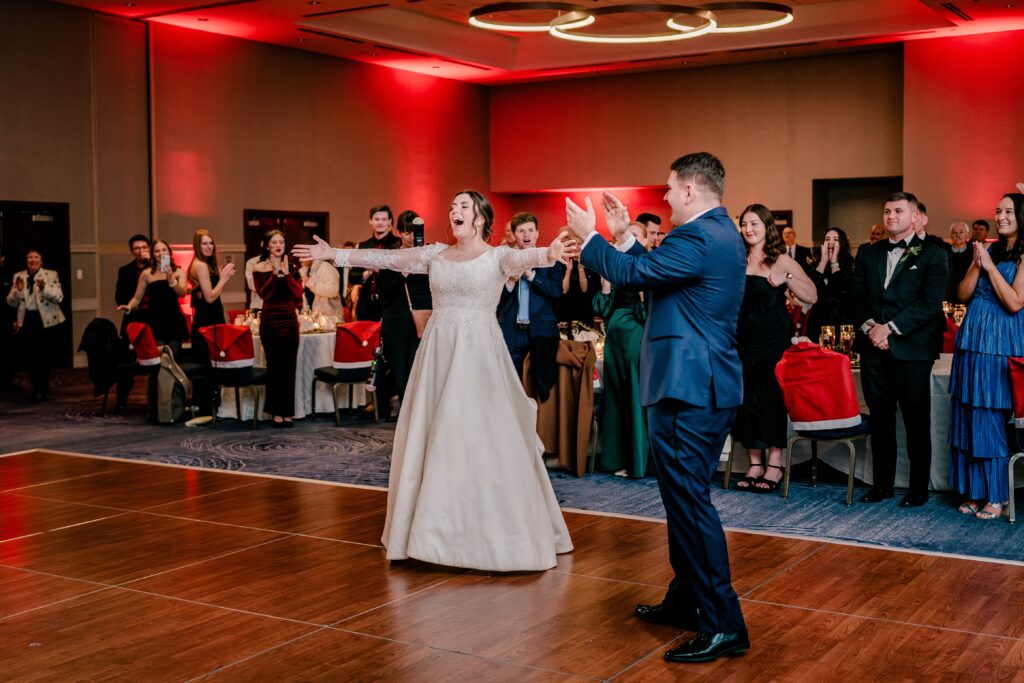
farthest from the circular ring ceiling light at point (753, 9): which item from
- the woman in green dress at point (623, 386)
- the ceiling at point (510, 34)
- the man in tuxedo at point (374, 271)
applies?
the woman in green dress at point (623, 386)

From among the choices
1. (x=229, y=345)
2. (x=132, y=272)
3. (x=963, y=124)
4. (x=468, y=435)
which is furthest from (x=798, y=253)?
(x=468, y=435)

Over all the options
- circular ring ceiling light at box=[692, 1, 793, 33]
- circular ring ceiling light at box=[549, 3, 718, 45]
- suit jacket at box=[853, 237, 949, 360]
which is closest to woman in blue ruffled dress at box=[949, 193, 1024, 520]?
suit jacket at box=[853, 237, 949, 360]

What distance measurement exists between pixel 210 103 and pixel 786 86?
8200mm

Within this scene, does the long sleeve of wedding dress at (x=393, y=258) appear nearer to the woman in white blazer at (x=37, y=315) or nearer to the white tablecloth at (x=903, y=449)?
the white tablecloth at (x=903, y=449)

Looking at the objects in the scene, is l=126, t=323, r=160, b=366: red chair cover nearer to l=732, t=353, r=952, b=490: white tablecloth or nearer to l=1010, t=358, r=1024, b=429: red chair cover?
l=732, t=353, r=952, b=490: white tablecloth

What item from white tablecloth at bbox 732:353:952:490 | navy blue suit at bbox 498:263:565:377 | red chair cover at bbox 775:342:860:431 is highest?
navy blue suit at bbox 498:263:565:377

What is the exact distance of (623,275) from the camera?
367 cm

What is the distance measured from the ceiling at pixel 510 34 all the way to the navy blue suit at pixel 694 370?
34.7 ft

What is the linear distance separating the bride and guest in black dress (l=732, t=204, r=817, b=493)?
184 centimetres

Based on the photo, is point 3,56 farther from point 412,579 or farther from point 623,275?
point 623,275

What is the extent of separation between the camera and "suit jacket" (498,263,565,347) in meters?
6.65

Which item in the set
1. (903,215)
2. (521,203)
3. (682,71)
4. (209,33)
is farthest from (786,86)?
(903,215)

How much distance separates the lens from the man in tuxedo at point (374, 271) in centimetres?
773

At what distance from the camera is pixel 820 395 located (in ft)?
19.6
